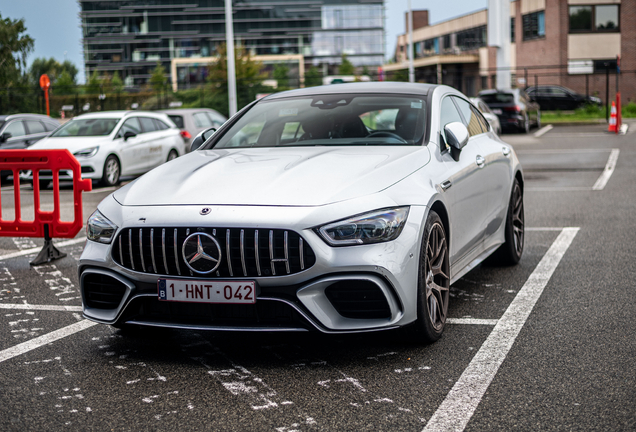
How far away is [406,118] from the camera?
5.61m

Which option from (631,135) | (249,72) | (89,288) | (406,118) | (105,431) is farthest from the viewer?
(249,72)

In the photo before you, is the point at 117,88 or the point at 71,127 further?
the point at 117,88

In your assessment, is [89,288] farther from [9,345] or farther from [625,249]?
[625,249]

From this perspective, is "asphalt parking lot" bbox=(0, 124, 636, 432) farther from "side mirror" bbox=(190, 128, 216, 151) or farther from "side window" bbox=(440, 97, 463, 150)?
"side mirror" bbox=(190, 128, 216, 151)

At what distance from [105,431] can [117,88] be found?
45.1 m

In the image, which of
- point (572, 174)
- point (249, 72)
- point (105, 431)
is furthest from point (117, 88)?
point (105, 431)

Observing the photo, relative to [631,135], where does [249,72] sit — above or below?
above

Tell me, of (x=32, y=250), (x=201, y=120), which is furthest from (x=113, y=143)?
(x=32, y=250)

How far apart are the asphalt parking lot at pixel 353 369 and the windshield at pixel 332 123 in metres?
1.27

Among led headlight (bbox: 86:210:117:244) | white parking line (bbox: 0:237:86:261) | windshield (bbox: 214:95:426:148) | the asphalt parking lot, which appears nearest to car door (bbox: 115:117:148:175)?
white parking line (bbox: 0:237:86:261)

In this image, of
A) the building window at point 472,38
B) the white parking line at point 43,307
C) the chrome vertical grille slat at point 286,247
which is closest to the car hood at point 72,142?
the white parking line at point 43,307

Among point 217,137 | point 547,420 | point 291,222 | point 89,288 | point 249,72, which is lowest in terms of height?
point 547,420

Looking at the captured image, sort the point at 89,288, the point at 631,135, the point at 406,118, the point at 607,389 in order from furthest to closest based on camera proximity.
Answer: the point at 631,135
the point at 406,118
the point at 89,288
the point at 607,389

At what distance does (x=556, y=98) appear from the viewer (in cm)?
4394
